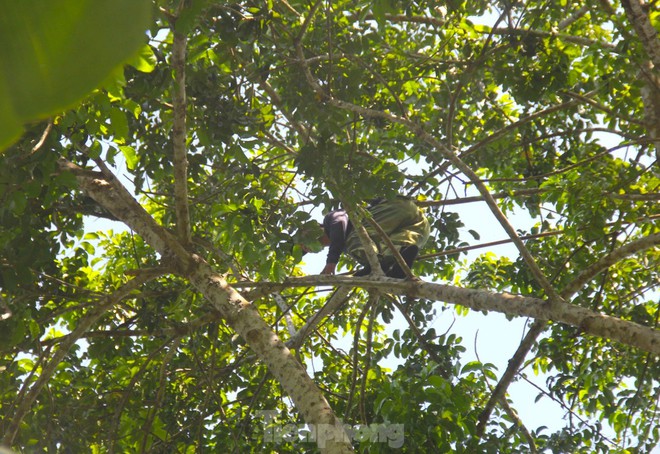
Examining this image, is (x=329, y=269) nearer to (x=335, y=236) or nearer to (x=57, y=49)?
(x=335, y=236)

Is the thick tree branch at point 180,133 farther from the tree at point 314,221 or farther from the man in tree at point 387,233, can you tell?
the man in tree at point 387,233

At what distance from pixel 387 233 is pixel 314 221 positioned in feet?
3.94

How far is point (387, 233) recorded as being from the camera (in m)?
5.12

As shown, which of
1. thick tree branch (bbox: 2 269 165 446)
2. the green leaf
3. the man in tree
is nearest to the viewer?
the green leaf

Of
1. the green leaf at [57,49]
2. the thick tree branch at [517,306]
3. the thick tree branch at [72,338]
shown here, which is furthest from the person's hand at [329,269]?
the green leaf at [57,49]

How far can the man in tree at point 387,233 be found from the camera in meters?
4.88

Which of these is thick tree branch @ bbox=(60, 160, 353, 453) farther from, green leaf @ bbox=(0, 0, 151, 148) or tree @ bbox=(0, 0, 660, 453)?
green leaf @ bbox=(0, 0, 151, 148)

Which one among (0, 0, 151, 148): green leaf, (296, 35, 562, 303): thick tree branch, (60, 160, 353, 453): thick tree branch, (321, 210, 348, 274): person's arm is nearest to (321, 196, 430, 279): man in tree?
(321, 210, 348, 274): person's arm

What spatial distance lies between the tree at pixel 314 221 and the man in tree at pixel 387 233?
0.75ft

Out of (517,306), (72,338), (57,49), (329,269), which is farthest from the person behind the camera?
(329,269)

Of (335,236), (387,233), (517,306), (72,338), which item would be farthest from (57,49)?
(387,233)

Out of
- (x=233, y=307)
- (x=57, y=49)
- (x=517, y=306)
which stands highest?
(x=233, y=307)

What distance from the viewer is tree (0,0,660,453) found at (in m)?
3.47

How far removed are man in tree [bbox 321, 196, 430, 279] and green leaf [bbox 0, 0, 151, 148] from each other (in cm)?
444
